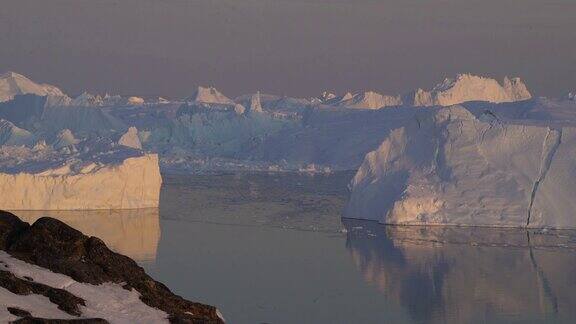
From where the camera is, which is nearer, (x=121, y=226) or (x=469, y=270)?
(x=469, y=270)

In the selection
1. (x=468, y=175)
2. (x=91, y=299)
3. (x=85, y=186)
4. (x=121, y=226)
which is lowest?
(x=121, y=226)

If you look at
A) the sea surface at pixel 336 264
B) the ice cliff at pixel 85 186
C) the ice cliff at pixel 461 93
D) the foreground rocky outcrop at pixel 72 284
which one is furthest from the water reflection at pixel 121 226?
the ice cliff at pixel 461 93

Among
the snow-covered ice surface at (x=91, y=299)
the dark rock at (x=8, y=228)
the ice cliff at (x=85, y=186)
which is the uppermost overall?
the dark rock at (x=8, y=228)

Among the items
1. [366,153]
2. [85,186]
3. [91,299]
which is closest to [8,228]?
[91,299]

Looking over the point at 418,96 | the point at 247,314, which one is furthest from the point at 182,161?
the point at 247,314

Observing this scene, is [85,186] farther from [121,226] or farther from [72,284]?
[72,284]

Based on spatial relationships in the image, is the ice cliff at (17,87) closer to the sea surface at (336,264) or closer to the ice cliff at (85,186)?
the ice cliff at (85,186)

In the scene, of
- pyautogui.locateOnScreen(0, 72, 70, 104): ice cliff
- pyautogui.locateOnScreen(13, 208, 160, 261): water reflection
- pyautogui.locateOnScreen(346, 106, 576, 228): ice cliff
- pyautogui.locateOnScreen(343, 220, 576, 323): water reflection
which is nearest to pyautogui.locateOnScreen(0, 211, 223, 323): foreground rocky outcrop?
pyautogui.locateOnScreen(343, 220, 576, 323): water reflection
